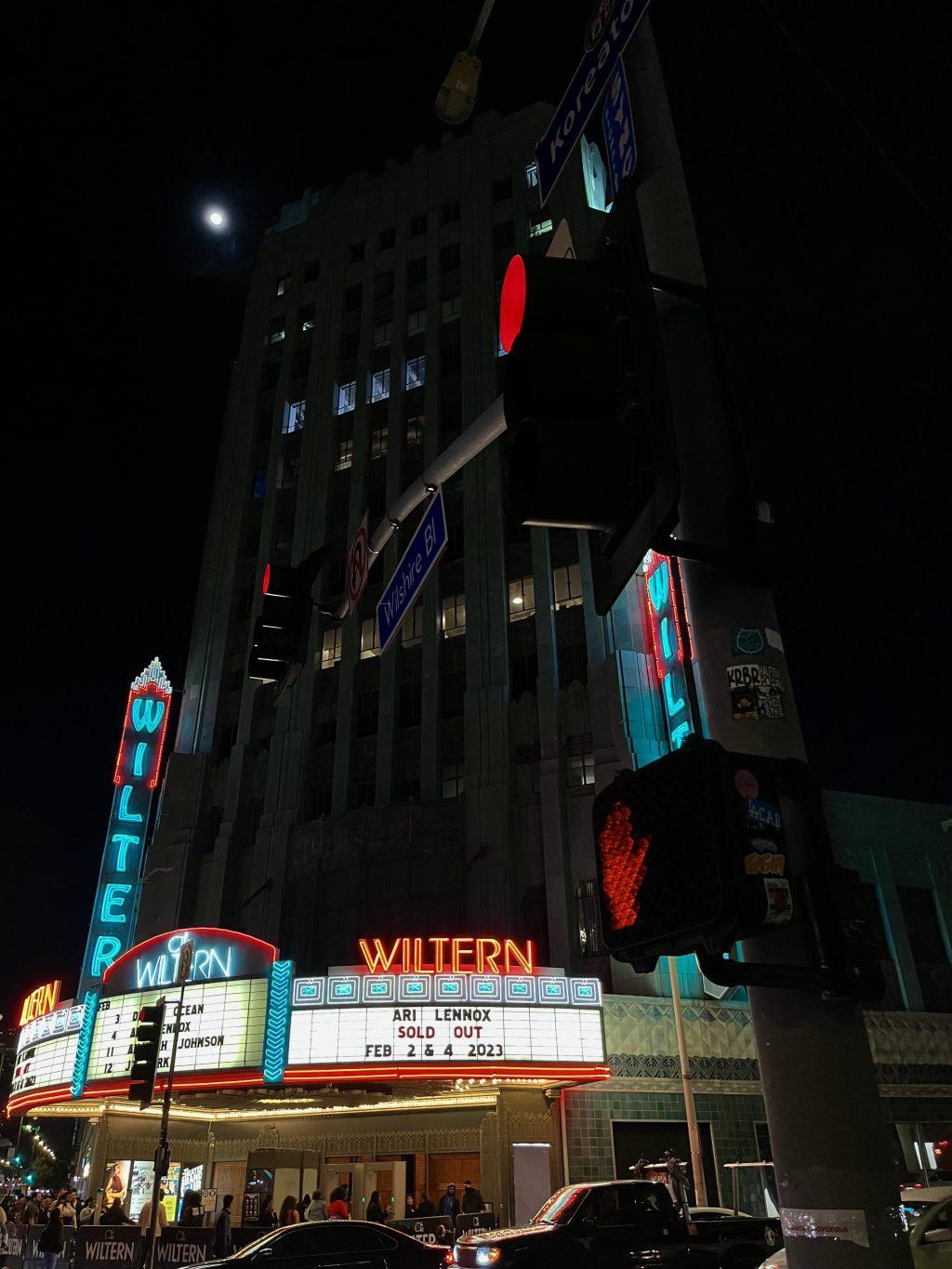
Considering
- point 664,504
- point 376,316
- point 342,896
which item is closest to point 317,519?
point 376,316

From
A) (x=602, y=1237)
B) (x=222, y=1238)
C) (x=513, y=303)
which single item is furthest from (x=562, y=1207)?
(x=513, y=303)

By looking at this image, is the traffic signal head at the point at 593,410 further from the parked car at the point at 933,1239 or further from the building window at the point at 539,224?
the building window at the point at 539,224

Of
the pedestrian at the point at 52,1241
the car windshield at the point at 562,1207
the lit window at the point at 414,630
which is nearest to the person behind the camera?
the car windshield at the point at 562,1207

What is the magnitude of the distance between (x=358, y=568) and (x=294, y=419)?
44690 mm

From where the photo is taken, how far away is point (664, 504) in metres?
2.58

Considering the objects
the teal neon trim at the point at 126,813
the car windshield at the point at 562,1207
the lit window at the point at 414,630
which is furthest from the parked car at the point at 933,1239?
the teal neon trim at the point at 126,813

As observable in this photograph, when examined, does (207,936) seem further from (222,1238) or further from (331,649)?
(331,649)

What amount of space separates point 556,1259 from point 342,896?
22.9 meters

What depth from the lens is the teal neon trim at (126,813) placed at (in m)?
36.9

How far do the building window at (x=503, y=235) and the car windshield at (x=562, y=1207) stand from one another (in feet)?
143

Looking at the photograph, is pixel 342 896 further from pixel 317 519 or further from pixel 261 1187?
pixel 317 519

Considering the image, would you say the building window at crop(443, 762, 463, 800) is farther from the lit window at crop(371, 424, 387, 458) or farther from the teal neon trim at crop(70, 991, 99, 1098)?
the lit window at crop(371, 424, 387, 458)

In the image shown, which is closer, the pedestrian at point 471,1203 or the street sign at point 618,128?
the street sign at point 618,128

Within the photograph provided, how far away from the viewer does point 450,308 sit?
47.7 m
